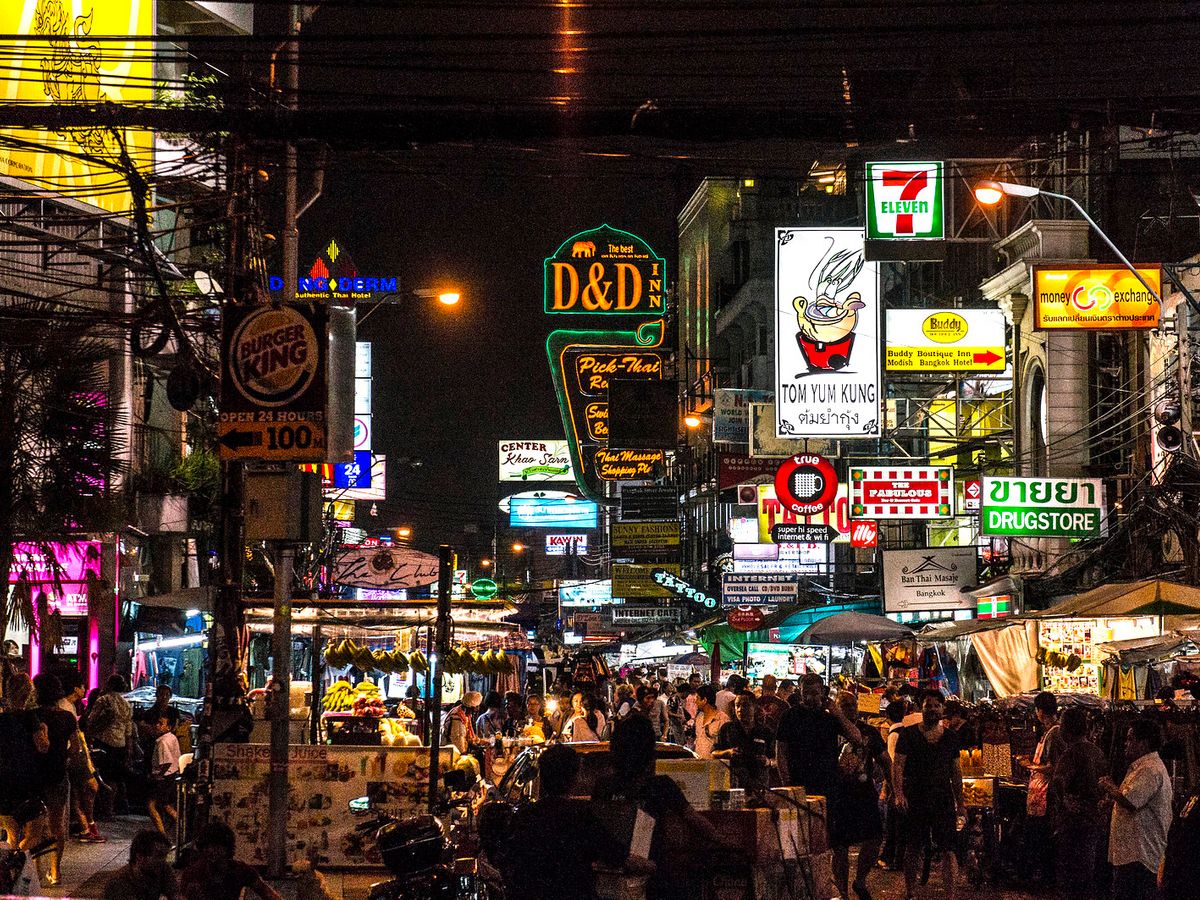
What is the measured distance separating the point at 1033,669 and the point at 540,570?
332 feet

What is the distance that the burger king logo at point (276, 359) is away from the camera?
39.2ft

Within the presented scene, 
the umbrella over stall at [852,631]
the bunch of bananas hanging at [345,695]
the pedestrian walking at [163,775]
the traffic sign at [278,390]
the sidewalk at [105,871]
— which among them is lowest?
the sidewalk at [105,871]

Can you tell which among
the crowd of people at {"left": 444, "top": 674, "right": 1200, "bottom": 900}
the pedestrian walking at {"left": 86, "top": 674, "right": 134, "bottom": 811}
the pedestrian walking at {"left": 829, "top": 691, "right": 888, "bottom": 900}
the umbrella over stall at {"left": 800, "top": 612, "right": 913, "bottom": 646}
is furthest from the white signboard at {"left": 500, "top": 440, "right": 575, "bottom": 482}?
the pedestrian walking at {"left": 829, "top": 691, "right": 888, "bottom": 900}

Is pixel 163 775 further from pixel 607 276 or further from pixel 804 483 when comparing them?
pixel 804 483

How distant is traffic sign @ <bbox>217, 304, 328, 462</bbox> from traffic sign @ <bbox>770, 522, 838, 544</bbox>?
22996 mm

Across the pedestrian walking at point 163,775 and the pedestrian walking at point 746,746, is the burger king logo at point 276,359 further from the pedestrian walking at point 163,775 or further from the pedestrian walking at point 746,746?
the pedestrian walking at point 163,775

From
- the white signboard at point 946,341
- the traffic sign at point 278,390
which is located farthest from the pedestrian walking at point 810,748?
the white signboard at point 946,341

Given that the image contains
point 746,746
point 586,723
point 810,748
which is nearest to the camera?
point 746,746

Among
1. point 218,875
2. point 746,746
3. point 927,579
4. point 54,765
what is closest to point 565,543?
point 927,579

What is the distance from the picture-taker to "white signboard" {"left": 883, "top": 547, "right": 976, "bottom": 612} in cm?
3139

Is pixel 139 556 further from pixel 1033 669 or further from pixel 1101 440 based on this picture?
pixel 1101 440

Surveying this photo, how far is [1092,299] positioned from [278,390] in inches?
753

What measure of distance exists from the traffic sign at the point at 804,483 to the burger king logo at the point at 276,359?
2420 cm

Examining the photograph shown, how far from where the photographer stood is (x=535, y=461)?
8425 centimetres
